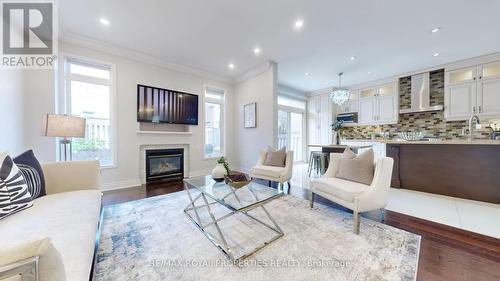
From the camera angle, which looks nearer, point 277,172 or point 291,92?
point 277,172

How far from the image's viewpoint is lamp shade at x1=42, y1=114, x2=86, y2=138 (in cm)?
227

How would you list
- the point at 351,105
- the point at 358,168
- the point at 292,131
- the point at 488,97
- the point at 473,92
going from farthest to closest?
1. the point at 292,131
2. the point at 351,105
3. the point at 473,92
4. the point at 488,97
5. the point at 358,168

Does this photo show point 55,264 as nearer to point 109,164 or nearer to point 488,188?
point 109,164

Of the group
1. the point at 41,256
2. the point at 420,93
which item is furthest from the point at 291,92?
the point at 41,256

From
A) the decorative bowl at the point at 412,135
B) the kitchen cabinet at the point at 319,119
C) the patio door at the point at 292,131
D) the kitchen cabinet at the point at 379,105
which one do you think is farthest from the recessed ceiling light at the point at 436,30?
the patio door at the point at 292,131

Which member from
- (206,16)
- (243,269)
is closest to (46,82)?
(206,16)

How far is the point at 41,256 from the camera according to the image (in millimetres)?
544

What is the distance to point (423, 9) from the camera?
99.2 inches

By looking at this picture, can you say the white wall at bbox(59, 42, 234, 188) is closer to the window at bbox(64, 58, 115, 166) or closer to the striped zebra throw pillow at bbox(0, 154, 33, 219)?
the window at bbox(64, 58, 115, 166)

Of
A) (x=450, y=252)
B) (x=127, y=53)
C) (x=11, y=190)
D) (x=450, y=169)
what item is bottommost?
(x=450, y=252)

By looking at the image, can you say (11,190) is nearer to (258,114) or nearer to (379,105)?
(258,114)

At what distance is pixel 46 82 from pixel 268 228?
13.3 ft

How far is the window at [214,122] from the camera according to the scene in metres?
5.01
